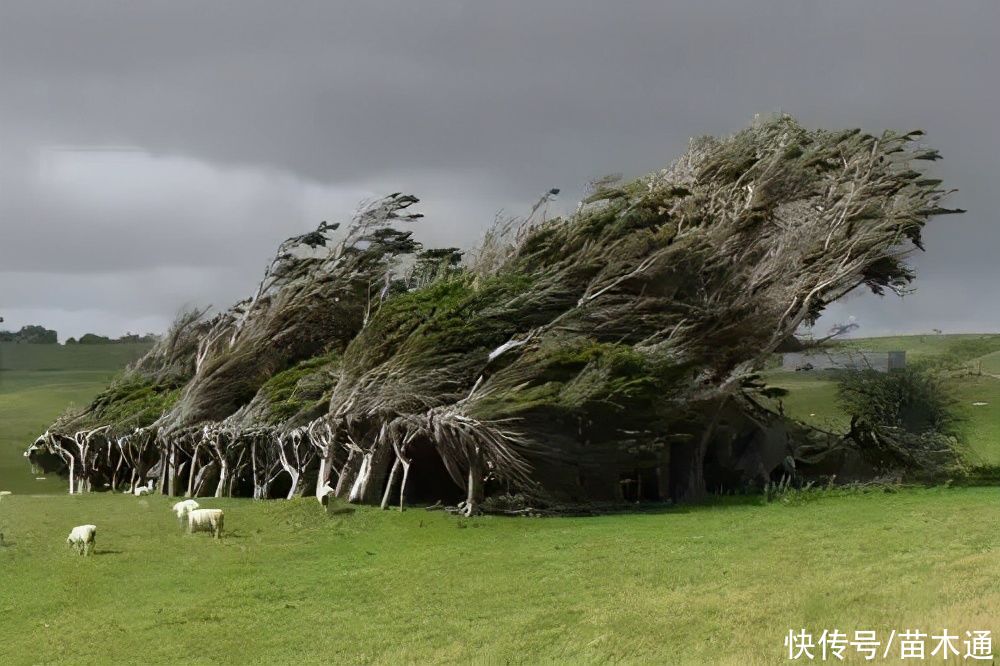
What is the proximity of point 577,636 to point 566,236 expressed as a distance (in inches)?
682

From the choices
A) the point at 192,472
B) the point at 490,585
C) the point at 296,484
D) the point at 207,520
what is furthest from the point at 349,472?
the point at 490,585

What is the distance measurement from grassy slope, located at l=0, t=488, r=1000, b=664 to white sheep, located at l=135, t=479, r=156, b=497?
42.0 feet

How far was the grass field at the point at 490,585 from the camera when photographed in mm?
11805

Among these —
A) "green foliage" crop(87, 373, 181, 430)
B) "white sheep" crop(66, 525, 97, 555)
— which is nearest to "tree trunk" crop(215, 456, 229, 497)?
"green foliage" crop(87, 373, 181, 430)

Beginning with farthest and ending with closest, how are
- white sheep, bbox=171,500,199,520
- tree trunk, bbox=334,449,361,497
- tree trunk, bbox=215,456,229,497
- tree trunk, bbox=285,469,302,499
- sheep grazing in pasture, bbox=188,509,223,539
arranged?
tree trunk, bbox=215,456,229,497 → tree trunk, bbox=285,469,302,499 → tree trunk, bbox=334,449,361,497 → white sheep, bbox=171,500,199,520 → sheep grazing in pasture, bbox=188,509,223,539

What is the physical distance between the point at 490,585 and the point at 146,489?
24.2 m

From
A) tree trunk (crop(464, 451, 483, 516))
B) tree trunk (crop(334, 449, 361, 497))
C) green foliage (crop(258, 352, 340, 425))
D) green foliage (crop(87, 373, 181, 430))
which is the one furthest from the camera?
green foliage (crop(87, 373, 181, 430))

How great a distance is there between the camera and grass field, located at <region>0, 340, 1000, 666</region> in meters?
11.8

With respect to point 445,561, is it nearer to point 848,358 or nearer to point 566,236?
point 566,236

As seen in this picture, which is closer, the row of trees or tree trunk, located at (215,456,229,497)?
the row of trees

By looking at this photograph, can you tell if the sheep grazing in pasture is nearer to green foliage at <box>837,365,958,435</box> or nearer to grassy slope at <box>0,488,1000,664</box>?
grassy slope at <box>0,488,1000,664</box>

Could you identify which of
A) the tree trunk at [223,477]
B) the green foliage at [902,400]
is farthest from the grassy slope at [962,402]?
the tree trunk at [223,477]

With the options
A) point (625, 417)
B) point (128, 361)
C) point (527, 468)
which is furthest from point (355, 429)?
point (128, 361)

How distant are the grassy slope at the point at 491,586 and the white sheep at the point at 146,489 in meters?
12.8
